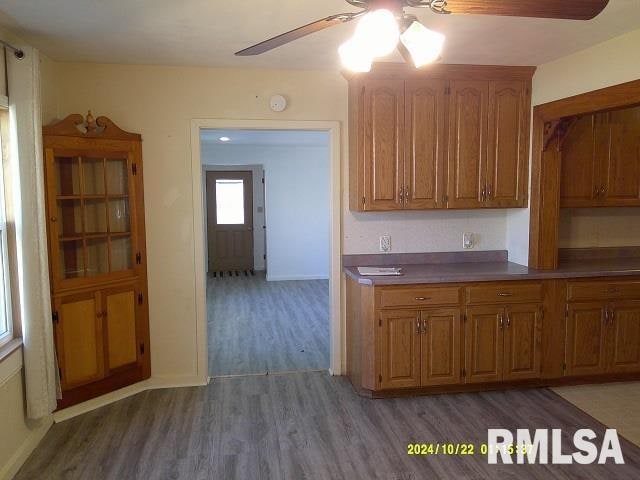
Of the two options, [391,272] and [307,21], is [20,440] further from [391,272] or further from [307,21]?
[307,21]

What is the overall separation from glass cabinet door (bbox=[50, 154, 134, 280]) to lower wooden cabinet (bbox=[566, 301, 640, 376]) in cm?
326

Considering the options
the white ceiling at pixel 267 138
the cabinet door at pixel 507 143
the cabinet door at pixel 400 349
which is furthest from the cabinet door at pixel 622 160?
the white ceiling at pixel 267 138

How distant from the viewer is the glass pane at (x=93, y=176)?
3248mm

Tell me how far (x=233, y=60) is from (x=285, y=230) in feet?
16.2

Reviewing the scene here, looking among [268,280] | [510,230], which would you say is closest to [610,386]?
[510,230]

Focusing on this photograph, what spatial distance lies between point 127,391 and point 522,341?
288 cm

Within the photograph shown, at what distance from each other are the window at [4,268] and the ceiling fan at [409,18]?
180 cm

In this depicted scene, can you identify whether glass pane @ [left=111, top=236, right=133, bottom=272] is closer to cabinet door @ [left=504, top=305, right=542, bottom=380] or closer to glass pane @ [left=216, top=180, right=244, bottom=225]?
cabinet door @ [left=504, top=305, right=542, bottom=380]

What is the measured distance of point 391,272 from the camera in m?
3.45

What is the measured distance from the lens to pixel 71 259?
3215 mm

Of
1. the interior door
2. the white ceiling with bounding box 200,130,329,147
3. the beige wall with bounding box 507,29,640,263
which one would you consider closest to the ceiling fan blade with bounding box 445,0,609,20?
the beige wall with bounding box 507,29,640,263

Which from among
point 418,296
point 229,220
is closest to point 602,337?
point 418,296

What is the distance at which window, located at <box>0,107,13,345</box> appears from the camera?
268 cm

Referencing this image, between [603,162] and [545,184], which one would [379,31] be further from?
[603,162]
